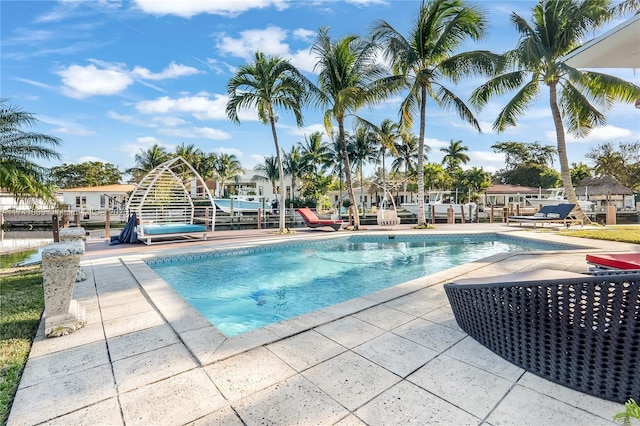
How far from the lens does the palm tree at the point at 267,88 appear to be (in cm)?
1095

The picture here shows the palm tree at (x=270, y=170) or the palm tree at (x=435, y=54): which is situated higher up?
the palm tree at (x=435, y=54)

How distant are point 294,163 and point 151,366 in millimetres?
28680

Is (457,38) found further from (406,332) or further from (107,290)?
(107,290)

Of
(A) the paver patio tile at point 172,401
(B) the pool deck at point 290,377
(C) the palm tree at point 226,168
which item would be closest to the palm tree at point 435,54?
(B) the pool deck at point 290,377

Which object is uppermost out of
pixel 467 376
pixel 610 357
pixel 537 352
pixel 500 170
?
pixel 500 170

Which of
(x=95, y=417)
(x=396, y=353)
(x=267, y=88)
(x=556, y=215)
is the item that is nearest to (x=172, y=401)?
(x=95, y=417)

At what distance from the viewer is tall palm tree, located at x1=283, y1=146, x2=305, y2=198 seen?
1182 inches

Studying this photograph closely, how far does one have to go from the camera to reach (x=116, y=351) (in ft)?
7.79

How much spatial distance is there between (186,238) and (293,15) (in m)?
8.66

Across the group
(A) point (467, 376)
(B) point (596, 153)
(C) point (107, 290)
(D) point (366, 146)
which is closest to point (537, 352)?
(A) point (467, 376)

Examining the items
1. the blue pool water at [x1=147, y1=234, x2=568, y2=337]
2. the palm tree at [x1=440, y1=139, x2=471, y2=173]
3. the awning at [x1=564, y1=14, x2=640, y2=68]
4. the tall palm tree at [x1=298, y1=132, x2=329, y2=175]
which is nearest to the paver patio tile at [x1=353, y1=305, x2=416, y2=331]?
the blue pool water at [x1=147, y1=234, x2=568, y2=337]

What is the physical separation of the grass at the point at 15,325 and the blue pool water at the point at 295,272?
1795 millimetres

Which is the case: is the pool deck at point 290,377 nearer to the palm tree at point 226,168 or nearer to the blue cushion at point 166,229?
the blue cushion at point 166,229

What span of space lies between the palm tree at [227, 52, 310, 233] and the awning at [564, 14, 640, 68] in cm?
885
